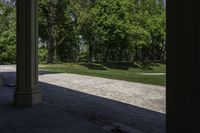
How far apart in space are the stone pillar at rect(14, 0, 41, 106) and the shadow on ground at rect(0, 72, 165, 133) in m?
0.47

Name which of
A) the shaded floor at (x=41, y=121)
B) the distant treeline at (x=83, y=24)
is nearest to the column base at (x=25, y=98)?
the shaded floor at (x=41, y=121)

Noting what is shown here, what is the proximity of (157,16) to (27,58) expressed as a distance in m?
38.4

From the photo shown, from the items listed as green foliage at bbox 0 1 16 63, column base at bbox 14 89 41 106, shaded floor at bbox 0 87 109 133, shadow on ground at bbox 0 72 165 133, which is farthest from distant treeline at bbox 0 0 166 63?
shaded floor at bbox 0 87 109 133

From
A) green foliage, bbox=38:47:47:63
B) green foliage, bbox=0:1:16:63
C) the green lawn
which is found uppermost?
green foliage, bbox=0:1:16:63

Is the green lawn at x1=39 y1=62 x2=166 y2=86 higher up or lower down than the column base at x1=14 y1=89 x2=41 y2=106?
lower down

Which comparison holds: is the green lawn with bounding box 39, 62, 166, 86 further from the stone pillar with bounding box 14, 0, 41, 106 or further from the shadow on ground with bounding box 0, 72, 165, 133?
the stone pillar with bounding box 14, 0, 41, 106

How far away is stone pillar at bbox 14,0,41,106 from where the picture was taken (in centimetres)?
743

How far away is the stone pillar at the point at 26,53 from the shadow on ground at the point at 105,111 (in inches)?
18.5

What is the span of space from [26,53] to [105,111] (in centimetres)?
240

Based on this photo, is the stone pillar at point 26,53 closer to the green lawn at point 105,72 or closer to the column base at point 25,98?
the column base at point 25,98
